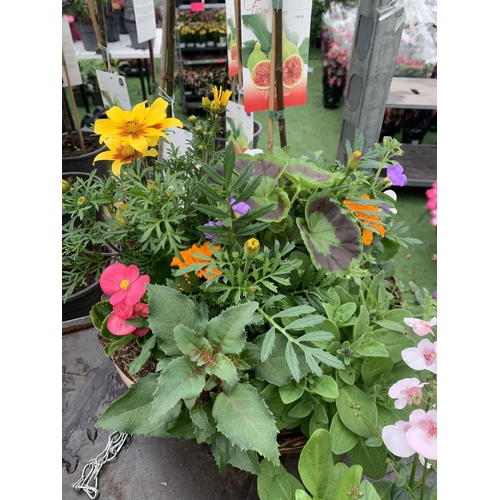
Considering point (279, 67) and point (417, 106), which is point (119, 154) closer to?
point (279, 67)

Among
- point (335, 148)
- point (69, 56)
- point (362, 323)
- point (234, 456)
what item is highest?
point (69, 56)

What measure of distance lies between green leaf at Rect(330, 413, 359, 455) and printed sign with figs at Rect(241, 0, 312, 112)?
64cm

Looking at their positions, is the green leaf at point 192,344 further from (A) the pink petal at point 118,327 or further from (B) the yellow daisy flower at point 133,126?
(B) the yellow daisy flower at point 133,126

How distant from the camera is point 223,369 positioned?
48 centimetres

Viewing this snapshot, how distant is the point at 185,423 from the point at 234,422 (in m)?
0.10

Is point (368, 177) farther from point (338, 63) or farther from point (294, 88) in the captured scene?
point (338, 63)

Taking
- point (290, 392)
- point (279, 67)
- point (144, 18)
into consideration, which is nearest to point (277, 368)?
point (290, 392)

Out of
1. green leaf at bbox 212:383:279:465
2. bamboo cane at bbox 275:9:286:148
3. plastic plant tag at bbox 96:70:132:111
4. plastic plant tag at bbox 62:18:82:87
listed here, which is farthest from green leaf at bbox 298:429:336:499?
plastic plant tag at bbox 62:18:82:87

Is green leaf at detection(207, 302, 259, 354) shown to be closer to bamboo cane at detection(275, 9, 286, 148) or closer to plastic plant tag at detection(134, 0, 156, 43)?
bamboo cane at detection(275, 9, 286, 148)

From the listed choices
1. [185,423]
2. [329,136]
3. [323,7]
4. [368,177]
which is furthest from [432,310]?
[323,7]

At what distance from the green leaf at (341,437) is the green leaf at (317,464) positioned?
0.21ft

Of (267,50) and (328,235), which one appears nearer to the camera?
(328,235)

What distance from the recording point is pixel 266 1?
0.73 metres

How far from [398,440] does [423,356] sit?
3.7 inches
